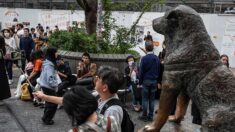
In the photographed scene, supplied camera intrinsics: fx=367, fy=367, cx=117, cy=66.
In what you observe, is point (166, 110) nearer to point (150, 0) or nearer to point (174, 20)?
point (174, 20)

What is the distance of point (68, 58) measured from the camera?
8898 mm

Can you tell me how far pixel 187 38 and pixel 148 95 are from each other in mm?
3811

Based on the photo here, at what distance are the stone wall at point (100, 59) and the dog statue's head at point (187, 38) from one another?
15.8 feet

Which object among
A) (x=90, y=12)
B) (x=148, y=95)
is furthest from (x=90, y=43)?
(x=148, y=95)

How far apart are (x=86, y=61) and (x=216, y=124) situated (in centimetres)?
450

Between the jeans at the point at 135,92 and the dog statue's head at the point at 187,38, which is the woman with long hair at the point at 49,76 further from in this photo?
the dog statue's head at the point at 187,38

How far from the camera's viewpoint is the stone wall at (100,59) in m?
8.63

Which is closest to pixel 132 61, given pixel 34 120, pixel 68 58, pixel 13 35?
pixel 68 58

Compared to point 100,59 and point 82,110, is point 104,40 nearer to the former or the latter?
point 100,59

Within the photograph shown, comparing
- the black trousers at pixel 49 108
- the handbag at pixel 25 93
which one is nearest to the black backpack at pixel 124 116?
the black trousers at pixel 49 108

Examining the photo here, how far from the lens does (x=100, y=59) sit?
862 cm

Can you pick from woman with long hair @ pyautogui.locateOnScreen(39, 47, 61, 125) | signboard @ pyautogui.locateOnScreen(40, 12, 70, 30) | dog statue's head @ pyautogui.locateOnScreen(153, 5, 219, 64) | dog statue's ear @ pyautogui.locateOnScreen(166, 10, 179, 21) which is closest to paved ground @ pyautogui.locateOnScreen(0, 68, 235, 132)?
woman with long hair @ pyautogui.locateOnScreen(39, 47, 61, 125)

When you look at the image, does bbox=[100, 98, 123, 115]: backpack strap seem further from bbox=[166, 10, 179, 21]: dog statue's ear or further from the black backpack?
bbox=[166, 10, 179, 21]: dog statue's ear

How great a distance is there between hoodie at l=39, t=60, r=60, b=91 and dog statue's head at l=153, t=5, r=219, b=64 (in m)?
3.31
